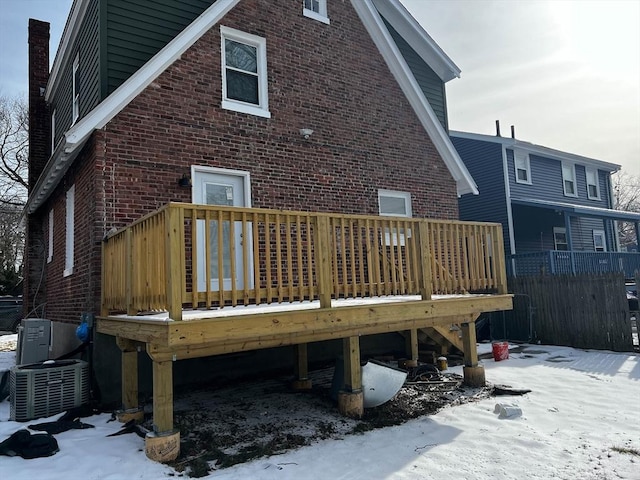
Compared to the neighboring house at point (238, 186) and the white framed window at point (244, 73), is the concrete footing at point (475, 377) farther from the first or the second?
the white framed window at point (244, 73)

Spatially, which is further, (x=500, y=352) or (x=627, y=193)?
(x=627, y=193)

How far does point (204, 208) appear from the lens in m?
4.75

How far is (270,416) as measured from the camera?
6262 millimetres

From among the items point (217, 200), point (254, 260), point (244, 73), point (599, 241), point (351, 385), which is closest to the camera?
point (254, 260)

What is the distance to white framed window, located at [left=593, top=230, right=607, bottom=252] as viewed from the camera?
2347 cm

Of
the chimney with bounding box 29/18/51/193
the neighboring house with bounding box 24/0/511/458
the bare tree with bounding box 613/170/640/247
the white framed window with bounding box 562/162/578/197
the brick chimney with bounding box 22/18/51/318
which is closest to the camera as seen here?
the neighboring house with bounding box 24/0/511/458

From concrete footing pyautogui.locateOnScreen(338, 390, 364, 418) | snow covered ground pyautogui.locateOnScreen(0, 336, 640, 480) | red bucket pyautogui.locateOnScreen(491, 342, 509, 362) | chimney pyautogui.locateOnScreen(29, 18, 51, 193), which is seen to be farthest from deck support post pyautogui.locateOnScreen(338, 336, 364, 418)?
chimney pyautogui.locateOnScreen(29, 18, 51, 193)

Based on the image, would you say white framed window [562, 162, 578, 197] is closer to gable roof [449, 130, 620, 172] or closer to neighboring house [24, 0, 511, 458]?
gable roof [449, 130, 620, 172]

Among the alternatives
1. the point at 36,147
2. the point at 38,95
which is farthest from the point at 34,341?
the point at 38,95

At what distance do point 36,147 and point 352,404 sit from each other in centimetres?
1116

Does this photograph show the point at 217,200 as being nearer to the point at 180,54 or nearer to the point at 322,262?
the point at 180,54

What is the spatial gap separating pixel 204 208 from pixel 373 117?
6646mm

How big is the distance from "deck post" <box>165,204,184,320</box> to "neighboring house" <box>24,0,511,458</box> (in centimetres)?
2

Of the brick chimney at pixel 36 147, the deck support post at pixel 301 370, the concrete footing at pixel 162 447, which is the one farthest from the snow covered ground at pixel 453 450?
the brick chimney at pixel 36 147
